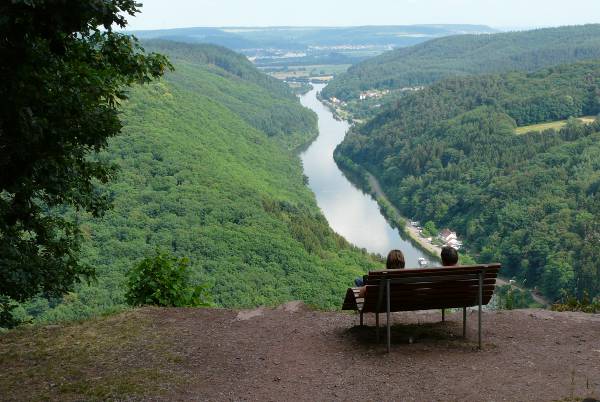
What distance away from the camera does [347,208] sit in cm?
8069

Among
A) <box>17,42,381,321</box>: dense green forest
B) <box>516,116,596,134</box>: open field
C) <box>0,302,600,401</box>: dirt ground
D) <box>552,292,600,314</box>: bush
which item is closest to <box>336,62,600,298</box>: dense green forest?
<box>516,116,596,134</box>: open field

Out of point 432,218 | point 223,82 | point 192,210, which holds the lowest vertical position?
point 432,218

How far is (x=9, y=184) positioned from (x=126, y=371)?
207cm

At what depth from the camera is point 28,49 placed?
515cm

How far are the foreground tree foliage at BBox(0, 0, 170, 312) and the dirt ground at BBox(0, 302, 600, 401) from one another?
3.25ft

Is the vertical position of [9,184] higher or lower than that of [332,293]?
higher

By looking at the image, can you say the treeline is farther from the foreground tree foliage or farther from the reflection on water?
the foreground tree foliage

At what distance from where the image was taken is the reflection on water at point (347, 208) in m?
65.7

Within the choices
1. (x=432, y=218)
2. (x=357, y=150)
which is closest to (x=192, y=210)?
(x=432, y=218)

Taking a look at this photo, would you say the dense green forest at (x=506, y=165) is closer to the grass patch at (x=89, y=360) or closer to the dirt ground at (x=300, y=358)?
the dirt ground at (x=300, y=358)

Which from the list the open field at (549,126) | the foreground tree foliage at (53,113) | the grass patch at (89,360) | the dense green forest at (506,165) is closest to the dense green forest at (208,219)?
the dense green forest at (506,165)

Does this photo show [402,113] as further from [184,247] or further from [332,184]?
[184,247]

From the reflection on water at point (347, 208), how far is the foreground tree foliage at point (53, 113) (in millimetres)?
48676

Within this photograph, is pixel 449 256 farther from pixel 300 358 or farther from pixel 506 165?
pixel 506 165
